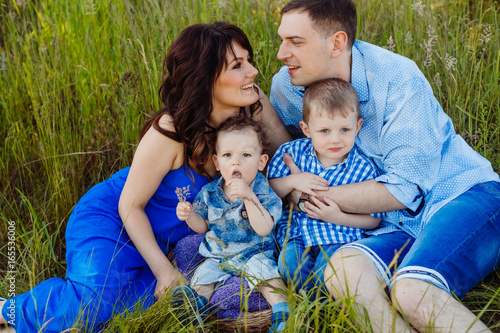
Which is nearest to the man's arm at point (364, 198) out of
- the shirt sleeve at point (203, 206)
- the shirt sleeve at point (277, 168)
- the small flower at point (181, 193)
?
the shirt sleeve at point (277, 168)

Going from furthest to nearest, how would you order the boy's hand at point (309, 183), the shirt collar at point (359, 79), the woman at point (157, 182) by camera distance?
the shirt collar at point (359, 79)
the boy's hand at point (309, 183)
the woman at point (157, 182)

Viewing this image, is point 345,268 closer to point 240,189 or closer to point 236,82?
point 240,189

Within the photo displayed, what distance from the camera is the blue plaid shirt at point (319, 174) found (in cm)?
273

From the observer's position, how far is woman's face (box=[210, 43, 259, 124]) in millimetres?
2812

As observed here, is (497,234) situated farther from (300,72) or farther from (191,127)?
(191,127)

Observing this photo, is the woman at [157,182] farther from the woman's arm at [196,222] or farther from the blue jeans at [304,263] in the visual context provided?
the blue jeans at [304,263]

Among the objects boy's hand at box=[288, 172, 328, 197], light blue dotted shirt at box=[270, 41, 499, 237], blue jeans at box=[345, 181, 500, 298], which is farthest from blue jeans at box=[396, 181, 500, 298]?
boy's hand at box=[288, 172, 328, 197]

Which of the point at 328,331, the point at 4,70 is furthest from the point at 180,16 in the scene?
the point at 328,331

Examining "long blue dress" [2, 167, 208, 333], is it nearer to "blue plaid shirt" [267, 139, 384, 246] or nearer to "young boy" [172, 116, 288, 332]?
"young boy" [172, 116, 288, 332]

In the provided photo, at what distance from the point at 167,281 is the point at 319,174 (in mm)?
1033

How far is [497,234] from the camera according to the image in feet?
8.52

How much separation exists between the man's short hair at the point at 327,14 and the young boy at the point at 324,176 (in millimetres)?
341

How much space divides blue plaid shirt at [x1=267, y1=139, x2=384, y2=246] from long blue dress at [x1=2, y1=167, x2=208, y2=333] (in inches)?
21.0

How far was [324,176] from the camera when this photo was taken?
9.21 feet
